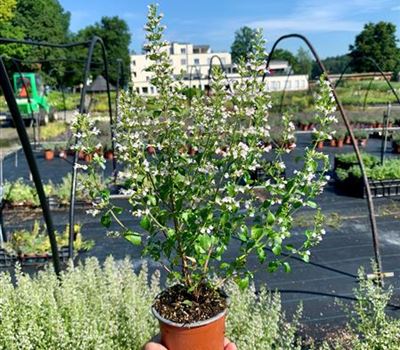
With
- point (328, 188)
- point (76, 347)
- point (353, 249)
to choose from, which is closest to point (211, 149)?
point (76, 347)

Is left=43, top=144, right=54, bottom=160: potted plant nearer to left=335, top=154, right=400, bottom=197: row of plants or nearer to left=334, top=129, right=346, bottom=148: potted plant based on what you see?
left=335, top=154, right=400, bottom=197: row of plants

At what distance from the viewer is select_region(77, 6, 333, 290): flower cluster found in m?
1.28

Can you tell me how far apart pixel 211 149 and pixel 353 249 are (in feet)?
14.1

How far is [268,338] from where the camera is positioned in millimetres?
2385

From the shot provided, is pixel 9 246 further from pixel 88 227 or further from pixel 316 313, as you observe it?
pixel 316 313

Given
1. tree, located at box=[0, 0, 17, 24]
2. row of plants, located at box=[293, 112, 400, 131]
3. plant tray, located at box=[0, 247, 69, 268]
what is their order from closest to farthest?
plant tray, located at box=[0, 247, 69, 268] → row of plants, located at box=[293, 112, 400, 131] → tree, located at box=[0, 0, 17, 24]

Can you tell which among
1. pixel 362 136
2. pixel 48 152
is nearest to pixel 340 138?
pixel 362 136

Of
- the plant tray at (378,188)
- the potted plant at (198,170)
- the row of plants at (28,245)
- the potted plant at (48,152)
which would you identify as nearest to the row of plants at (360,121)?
A: the plant tray at (378,188)

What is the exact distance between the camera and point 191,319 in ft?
4.47

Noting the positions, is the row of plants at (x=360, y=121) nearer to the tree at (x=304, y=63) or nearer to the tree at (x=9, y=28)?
the tree at (x=9, y=28)

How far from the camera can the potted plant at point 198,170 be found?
4.23 ft

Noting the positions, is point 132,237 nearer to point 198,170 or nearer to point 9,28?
point 198,170

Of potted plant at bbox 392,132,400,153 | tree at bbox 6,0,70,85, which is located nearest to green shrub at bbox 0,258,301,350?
potted plant at bbox 392,132,400,153

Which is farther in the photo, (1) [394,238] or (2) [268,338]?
(1) [394,238]
